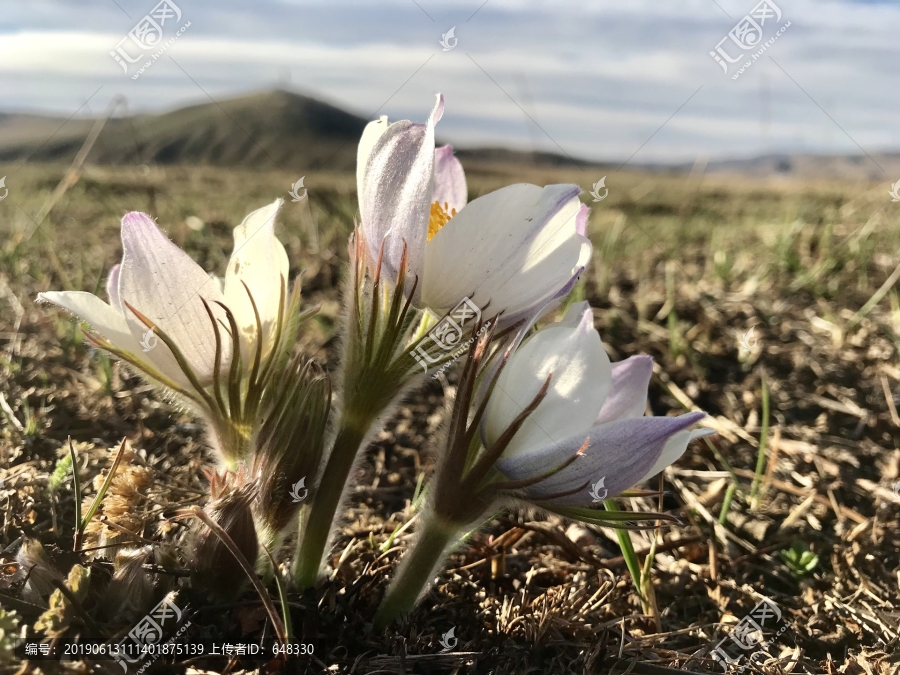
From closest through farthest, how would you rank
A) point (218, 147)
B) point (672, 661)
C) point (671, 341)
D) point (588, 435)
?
point (588, 435) < point (672, 661) < point (671, 341) < point (218, 147)

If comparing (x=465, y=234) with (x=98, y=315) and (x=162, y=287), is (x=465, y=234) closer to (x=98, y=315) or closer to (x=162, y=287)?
(x=162, y=287)

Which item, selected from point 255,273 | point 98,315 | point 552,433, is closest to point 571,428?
point 552,433

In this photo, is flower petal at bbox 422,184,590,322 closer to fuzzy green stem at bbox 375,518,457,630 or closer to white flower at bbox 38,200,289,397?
white flower at bbox 38,200,289,397

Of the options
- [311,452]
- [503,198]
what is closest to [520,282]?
[503,198]

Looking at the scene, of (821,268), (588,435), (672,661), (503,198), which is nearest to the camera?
(588,435)

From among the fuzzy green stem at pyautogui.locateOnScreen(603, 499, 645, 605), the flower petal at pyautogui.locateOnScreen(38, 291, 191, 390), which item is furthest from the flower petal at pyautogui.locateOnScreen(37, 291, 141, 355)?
the fuzzy green stem at pyautogui.locateOnScreen(603, 499, 645, 605)

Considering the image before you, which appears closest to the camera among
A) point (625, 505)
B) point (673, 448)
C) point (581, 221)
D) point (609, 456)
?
point (609, 456)

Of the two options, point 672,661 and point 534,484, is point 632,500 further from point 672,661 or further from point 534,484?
point 534,484
